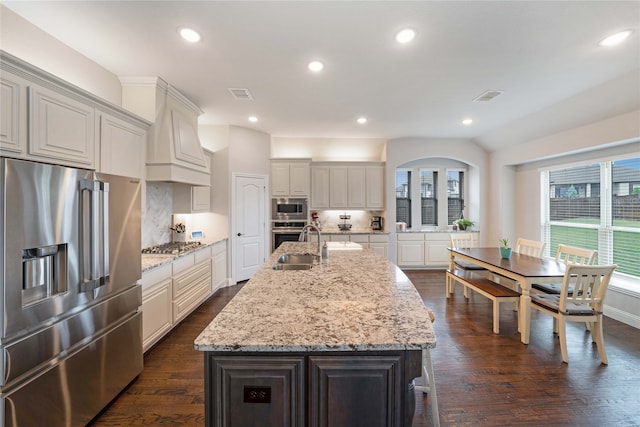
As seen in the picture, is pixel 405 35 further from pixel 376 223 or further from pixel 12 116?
pixel 376 223

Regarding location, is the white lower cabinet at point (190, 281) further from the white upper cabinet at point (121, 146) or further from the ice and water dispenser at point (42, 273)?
the ice and water dispenser at point (42, 273)

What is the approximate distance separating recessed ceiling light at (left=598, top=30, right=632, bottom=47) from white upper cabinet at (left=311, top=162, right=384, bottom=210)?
12.1ft

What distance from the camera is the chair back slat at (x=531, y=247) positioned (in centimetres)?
360

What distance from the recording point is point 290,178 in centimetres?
545

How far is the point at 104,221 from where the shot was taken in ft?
5.68

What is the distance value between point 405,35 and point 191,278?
11.2ft

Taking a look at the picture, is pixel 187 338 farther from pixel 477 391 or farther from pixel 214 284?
pixel 477 391

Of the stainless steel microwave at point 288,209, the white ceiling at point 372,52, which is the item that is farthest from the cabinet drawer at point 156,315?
the stainless steel microwave at point 288,209

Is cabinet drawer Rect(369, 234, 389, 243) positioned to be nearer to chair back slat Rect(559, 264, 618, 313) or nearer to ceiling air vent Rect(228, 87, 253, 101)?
chair back slat Rect(559, 264, 618, 313)

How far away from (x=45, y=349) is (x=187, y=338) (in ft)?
5.16

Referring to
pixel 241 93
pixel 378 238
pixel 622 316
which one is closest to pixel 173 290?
pixel 241 93

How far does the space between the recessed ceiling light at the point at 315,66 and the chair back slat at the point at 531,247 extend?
3.62 meters

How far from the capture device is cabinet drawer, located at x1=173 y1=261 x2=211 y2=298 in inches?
115

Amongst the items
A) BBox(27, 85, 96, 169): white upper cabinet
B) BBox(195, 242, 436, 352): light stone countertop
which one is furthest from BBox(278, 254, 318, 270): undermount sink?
BBox(27, 85, 96, 169): white upper cabinet
